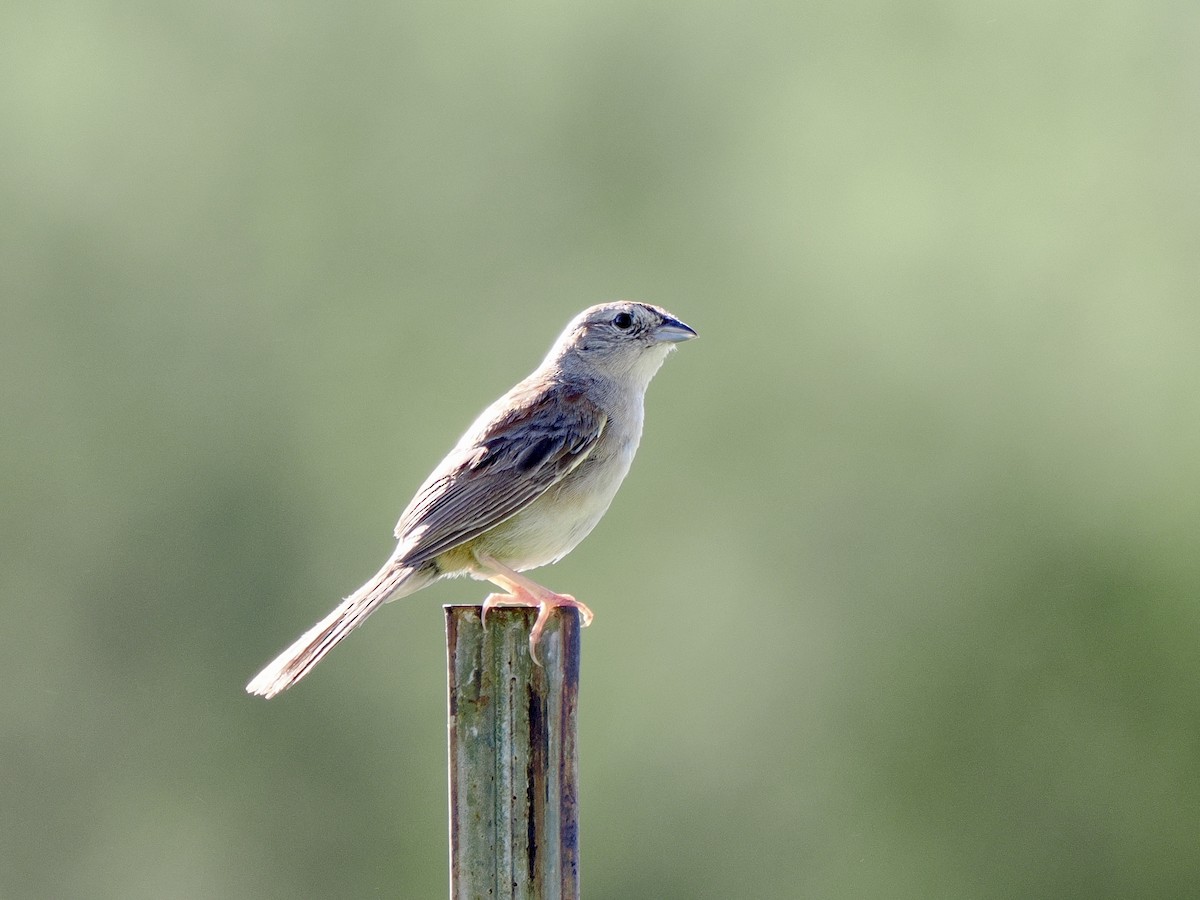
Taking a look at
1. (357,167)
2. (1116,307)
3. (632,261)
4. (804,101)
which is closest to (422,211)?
(357,167)

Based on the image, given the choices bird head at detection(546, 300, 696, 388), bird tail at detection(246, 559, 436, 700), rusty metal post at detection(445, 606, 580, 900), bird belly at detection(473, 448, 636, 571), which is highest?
bird head at detection(546, 300, 696, 388)

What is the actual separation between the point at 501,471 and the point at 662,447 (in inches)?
593

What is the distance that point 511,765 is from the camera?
A: 489 centimetres

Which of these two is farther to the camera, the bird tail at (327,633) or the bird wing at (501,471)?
the bird wing at (501,471)

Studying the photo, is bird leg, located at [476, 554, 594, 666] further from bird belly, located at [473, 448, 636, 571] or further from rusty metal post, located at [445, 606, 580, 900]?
rusty metal post, located at [445, 606, 580, 900]

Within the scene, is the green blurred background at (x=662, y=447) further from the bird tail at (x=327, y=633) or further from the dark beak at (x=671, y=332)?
the bird tail at (x=327, y=633)

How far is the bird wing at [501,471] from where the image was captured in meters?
7.22

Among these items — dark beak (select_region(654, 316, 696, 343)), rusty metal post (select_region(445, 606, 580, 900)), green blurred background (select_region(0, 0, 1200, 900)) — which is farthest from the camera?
green blurred background (select_region(0, 0, 1200, 900))

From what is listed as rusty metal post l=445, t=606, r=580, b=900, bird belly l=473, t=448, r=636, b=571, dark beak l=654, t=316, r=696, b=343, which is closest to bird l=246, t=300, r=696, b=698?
bird belly l=473, t=448, r=636, b=571

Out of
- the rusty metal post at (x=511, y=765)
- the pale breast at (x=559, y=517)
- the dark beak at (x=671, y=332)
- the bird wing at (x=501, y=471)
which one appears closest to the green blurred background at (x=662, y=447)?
the dark beak at (x=671, y=332)

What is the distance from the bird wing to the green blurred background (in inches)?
517

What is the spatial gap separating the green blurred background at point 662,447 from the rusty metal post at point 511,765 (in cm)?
1577

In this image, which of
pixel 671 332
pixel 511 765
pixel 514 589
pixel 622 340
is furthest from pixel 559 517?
pixel 511 765

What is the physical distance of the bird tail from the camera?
6.07 meters
